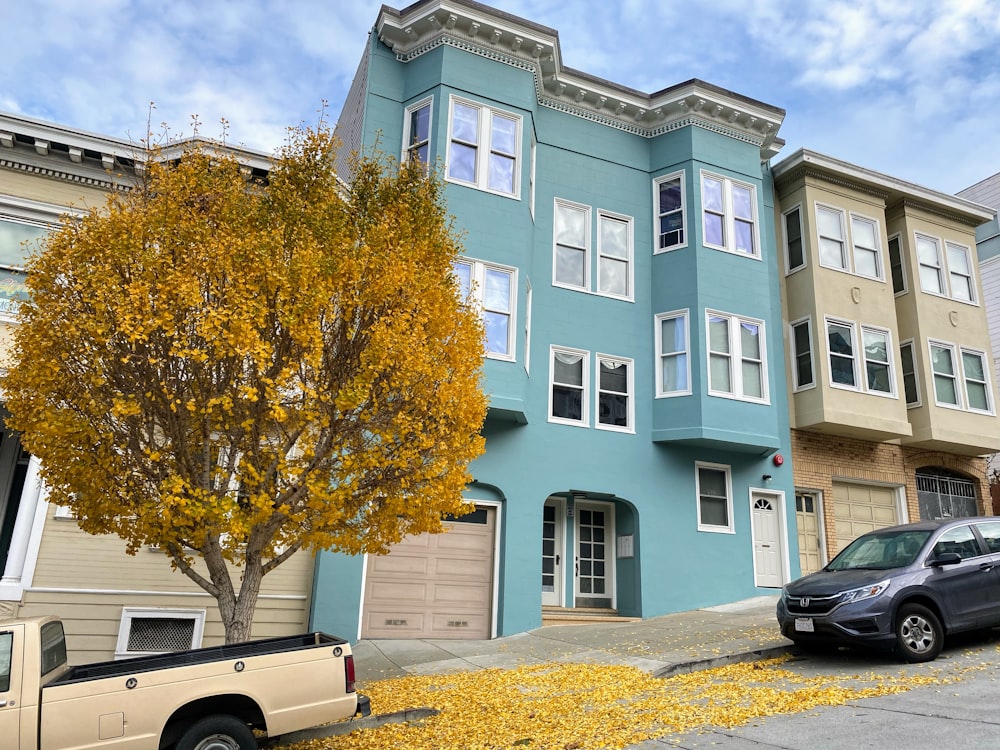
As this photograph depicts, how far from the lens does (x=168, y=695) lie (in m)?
5.83

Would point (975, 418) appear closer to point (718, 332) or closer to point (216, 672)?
point (718, 332)

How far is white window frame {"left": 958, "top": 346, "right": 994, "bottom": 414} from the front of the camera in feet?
61.8

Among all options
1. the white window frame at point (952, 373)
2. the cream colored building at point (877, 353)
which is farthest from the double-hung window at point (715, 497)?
the white window frame at point (952, 373)

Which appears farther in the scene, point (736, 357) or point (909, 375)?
point (909, 375)

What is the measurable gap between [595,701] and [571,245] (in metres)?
10.6

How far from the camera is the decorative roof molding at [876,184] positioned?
59.8 ft

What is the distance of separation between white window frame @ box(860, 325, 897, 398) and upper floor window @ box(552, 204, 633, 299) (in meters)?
5.90

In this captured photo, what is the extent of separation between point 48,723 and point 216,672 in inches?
46.2

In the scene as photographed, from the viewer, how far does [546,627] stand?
13.9m

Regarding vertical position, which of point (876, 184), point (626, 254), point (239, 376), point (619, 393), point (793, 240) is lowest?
point (239, 376)

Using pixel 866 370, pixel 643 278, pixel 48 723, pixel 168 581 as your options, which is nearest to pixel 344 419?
pixel 48 723

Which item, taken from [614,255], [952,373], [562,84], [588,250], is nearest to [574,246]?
[588,250]

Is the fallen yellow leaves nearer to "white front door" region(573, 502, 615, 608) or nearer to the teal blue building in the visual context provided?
the teal blue building

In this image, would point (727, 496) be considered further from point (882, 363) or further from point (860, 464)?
point (882, 363)
